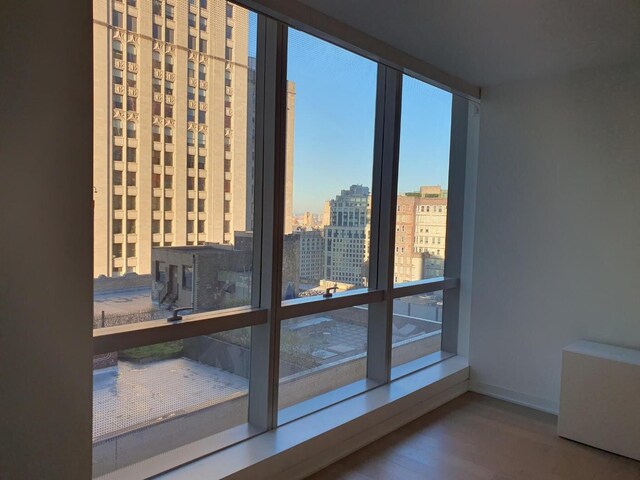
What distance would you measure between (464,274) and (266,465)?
2.65 meters

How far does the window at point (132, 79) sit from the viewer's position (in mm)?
1993

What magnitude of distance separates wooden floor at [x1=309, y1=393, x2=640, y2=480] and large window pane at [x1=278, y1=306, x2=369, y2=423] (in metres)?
0.46

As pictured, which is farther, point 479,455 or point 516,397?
point 516,397

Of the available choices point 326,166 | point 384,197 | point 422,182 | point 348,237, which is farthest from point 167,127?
point 422,182

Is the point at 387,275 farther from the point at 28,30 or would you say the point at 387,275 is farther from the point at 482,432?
the point at 28,30

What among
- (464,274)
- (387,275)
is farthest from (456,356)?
(387,275)

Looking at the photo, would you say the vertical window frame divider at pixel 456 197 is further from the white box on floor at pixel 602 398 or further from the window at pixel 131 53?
the window at pixel 131 53

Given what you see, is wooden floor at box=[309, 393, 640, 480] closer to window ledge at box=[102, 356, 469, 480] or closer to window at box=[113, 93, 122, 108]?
window ledge at box=[102, 356, 469, 480]

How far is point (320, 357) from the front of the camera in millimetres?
3123

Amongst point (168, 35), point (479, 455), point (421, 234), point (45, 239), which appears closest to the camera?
point (45, 239)

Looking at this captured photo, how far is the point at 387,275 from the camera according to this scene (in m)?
3.47

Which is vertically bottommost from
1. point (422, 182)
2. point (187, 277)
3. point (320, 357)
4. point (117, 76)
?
point (320, 357)

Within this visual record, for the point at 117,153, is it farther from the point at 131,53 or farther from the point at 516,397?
the point at 516,397

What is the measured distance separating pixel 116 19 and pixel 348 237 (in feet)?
6.38
